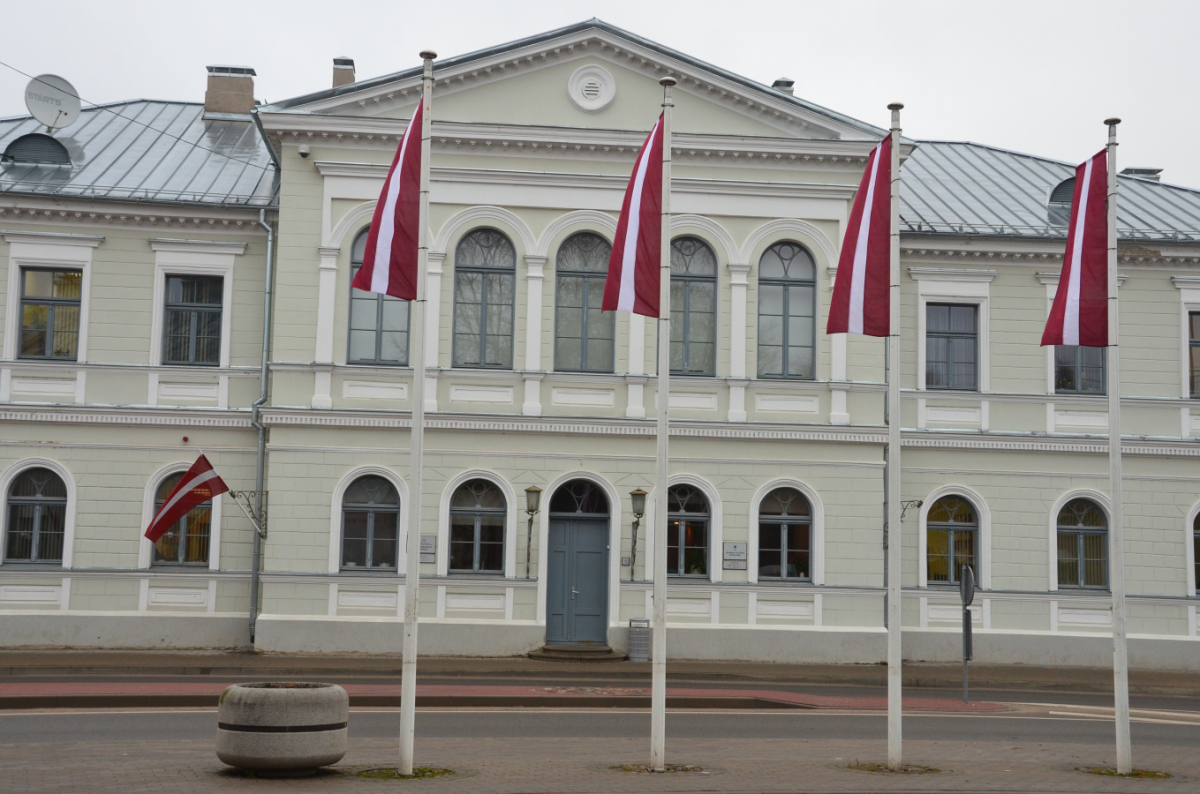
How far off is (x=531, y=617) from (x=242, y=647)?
5.33 m

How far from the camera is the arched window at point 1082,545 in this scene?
939 inches

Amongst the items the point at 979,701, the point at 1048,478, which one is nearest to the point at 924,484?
the point at 1048,478

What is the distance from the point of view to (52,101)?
25.0 metres

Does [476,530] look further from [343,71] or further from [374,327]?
[343,71]

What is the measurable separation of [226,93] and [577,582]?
15692mm

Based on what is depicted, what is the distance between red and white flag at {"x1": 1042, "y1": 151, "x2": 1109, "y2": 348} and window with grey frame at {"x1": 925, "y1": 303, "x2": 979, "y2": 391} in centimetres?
1153

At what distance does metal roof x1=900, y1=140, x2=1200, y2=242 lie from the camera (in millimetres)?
24797

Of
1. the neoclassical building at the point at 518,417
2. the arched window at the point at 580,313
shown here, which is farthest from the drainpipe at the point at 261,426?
the arched window at the point at 580,313

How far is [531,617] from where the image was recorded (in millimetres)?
21984

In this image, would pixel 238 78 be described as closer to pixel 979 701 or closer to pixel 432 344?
pixel 432 344

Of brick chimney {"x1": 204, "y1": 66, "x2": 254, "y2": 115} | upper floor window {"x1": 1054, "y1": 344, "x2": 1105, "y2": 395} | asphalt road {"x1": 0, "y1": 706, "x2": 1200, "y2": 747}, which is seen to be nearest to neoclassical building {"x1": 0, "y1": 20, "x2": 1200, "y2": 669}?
upper floor window {"x1": 1054, "y1": 344, "x2": 1105, "y2": 395}

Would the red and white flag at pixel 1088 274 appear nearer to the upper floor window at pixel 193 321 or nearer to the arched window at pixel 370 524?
the arched window at pixel 370 524

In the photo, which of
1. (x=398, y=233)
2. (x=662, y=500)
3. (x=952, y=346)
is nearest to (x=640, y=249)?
(x=398, y=233)

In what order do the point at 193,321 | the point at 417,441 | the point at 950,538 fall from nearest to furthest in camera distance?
1. the point at 417,441
2. the point at 193,321
3. the point at 950,538
